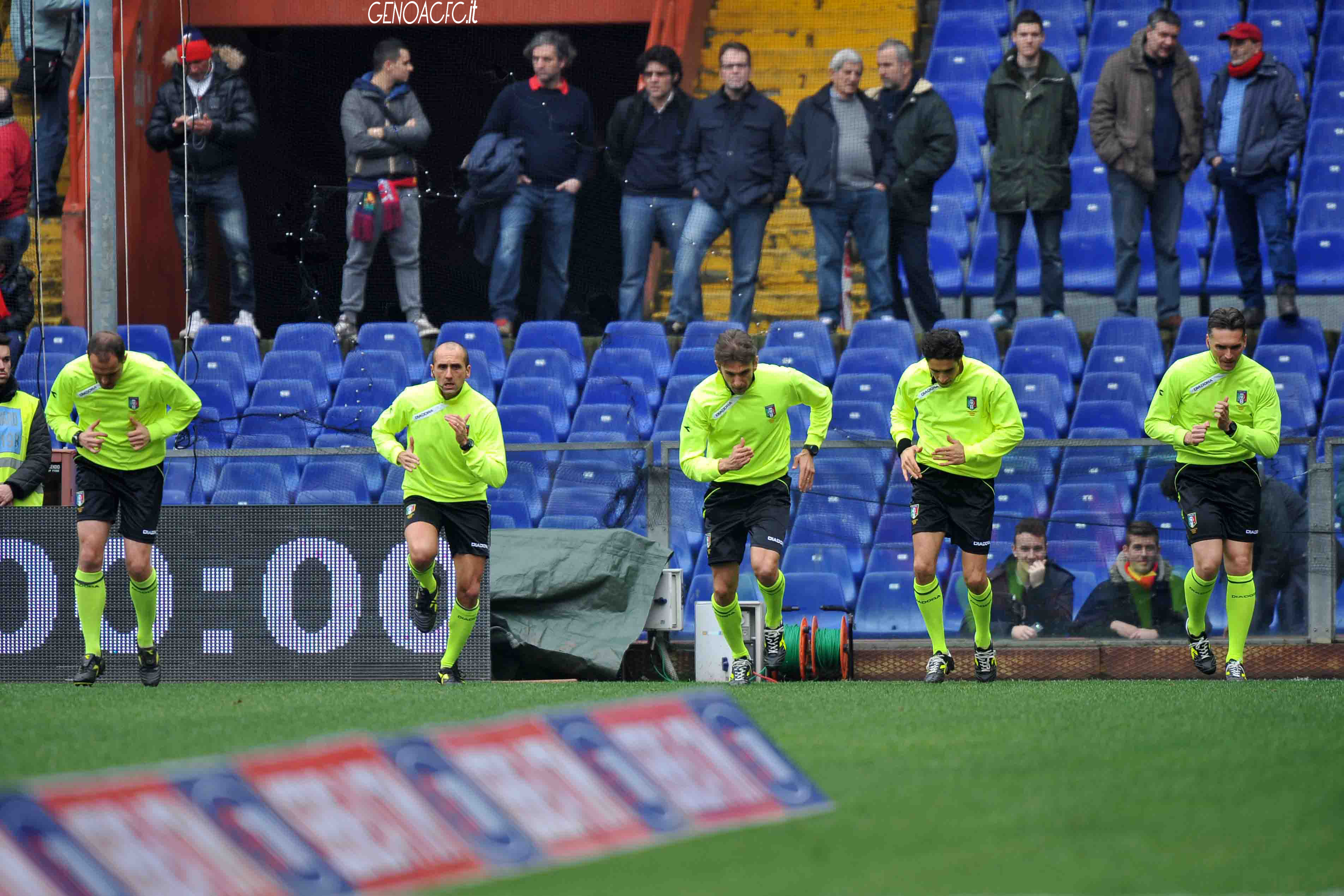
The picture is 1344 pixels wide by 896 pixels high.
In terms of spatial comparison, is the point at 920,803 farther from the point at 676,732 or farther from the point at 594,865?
the point at 594,865

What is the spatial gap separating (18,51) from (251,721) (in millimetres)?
10201

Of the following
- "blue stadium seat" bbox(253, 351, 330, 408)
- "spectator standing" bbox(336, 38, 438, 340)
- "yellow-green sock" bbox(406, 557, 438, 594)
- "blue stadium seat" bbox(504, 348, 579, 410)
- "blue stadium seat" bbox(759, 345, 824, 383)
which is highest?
"spectator standing" bbox(336, 38, 438, 340)

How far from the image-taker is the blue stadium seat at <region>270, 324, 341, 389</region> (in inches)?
583

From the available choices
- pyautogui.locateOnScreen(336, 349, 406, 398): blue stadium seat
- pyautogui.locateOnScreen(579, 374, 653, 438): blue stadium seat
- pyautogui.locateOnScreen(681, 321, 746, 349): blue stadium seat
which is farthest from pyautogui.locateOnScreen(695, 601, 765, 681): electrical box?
pyautogui.locateOnScreen(336, 349, 406, 398): blue stadium seat

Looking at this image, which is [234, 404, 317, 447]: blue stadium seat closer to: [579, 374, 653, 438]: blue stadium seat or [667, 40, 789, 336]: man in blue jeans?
[579, 374, 653, 438]: blue stadium seat

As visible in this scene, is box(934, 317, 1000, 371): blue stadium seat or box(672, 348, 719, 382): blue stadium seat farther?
box(672, 348, 719, 382): blue stadium seat

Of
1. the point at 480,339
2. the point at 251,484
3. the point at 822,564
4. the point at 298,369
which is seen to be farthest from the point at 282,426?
the point at 822,564

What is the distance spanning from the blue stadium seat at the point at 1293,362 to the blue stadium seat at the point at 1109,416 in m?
1.13

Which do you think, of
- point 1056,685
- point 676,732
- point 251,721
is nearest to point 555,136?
point 1056,685

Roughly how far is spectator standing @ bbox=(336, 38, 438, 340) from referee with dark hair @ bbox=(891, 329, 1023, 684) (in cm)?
603

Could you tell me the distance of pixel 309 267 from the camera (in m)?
15.9

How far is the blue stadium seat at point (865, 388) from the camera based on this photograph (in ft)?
42.7

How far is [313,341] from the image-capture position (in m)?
15.0

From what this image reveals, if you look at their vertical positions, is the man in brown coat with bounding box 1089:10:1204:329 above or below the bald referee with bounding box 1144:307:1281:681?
above
